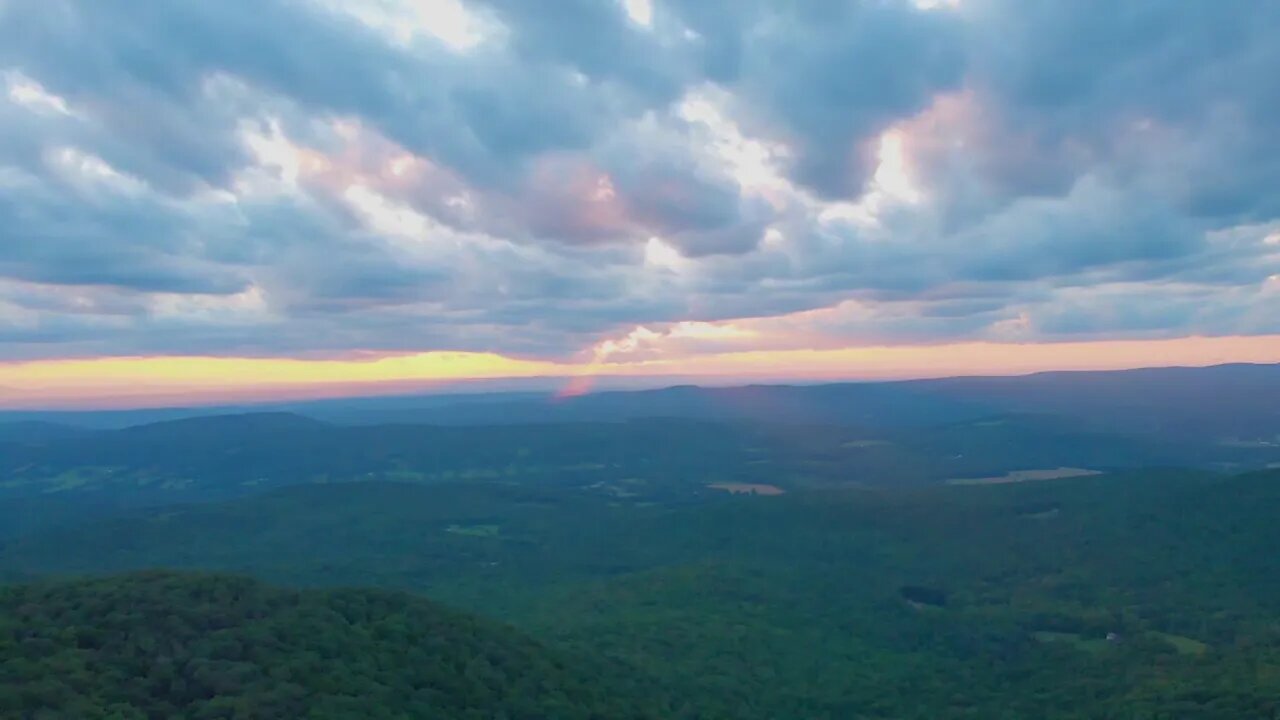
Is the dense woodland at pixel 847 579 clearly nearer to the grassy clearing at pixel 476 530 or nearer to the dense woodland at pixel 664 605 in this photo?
the dense woodland at pixel 664 605

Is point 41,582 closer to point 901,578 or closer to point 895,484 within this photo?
point 901,578

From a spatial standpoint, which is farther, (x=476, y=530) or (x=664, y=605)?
(x=476, y=530)

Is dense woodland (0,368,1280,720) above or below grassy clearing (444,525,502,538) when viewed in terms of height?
above

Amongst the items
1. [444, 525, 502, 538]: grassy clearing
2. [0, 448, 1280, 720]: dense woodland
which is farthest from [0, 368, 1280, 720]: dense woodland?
[444, 525, 502, 538]: grassy clearing

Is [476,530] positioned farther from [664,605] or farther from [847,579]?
[847,579]

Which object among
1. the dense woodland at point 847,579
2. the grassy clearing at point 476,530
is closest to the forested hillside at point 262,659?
the dense woodland at point 847,579

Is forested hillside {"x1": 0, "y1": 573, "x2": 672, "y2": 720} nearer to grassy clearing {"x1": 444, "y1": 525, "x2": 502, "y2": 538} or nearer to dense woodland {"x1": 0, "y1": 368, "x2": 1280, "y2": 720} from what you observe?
dense woodland {"x1": 0, "y1": 368, "x2": 1280, "y2": 720}

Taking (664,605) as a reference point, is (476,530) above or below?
below

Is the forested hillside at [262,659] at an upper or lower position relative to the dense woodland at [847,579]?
upper

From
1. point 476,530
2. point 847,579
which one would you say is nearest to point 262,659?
point 847,579

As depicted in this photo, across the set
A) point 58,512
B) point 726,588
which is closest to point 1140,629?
point 726,588

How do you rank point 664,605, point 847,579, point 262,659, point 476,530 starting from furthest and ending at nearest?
point 476,530 < point 847,579 < point 664,605 < point 262,659
